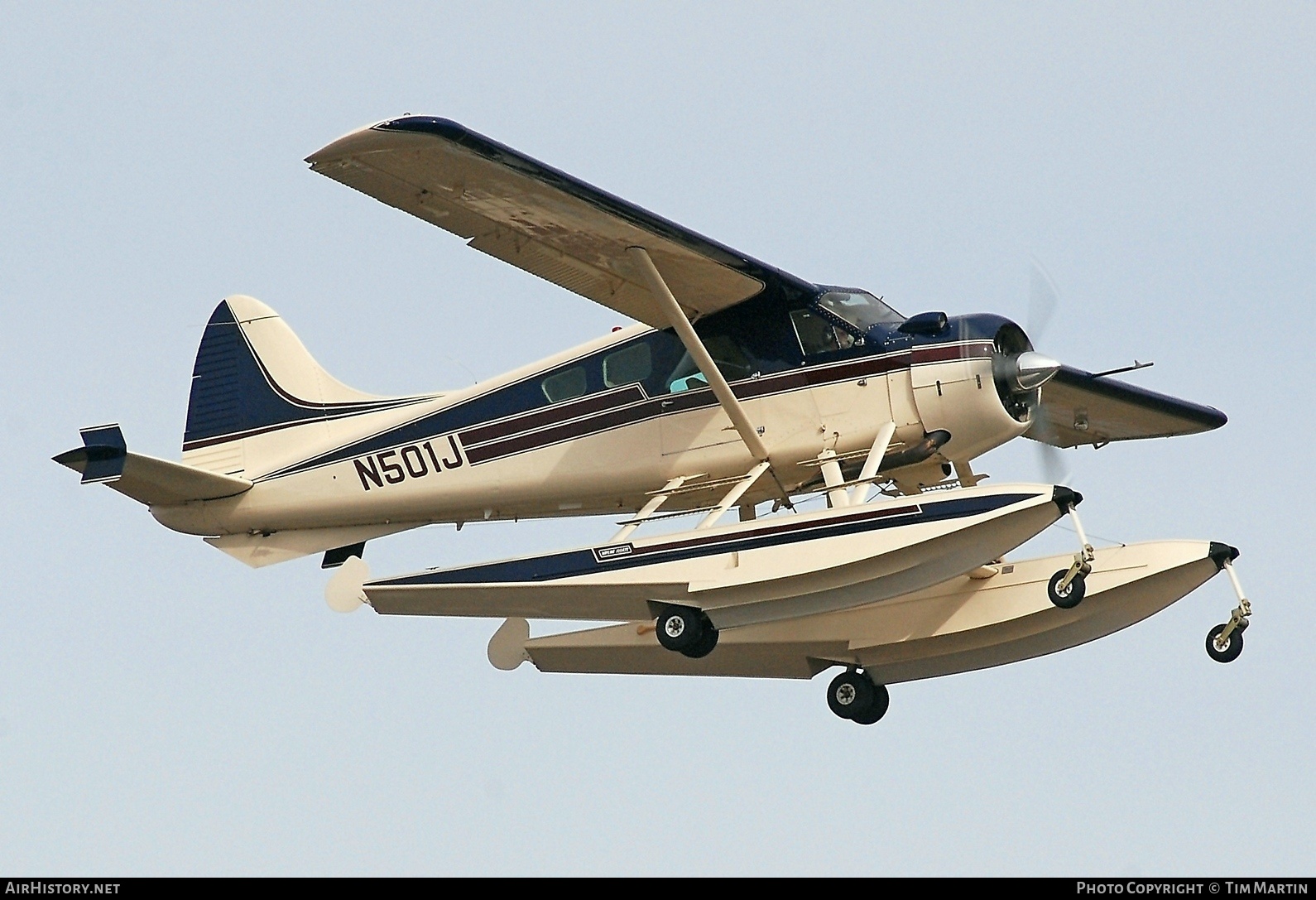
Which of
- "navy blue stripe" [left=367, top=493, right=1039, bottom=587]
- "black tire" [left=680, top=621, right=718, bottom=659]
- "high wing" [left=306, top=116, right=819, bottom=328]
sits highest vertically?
"high wing" [left=306, top=116, right=819, bottom=328]

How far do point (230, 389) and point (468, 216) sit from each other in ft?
16.1

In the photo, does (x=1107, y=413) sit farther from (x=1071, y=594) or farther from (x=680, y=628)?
(x=680, y=628)

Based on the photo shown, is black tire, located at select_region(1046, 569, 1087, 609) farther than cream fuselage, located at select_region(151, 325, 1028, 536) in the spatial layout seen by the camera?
No

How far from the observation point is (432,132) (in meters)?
15.4

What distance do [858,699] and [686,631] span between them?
283 cm

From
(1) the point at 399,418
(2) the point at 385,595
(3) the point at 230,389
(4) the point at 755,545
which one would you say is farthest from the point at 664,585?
(3) the point at 230,389

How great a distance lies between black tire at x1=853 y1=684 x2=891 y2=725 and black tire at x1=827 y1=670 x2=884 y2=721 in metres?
0.01

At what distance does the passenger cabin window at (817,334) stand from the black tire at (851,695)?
3132mm

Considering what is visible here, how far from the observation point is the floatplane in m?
16.3

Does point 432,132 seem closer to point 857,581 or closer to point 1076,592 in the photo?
point 857,581

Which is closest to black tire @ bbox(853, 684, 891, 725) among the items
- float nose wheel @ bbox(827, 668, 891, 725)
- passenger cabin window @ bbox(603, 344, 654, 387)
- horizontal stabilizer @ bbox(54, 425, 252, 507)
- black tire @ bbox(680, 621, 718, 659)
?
float nose wheel @ bbox(827, 668, 891, 725)

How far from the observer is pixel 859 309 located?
58.5 feet

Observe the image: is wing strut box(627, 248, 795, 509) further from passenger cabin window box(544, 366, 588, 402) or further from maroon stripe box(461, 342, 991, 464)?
passenger cabin window box(544, 366, 588, 402)

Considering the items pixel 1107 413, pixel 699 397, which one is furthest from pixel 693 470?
pixel 1107 413
